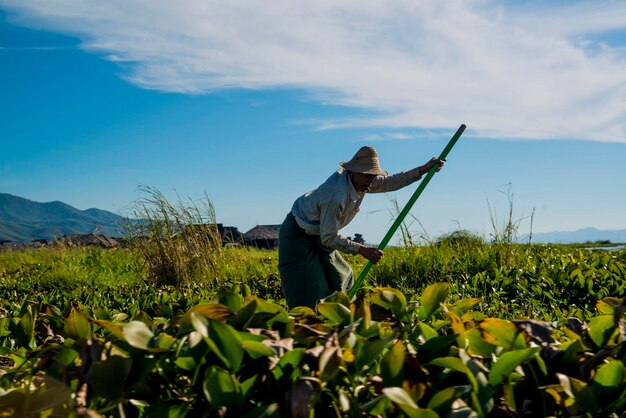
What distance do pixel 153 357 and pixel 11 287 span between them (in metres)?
8.30

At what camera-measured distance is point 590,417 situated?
159cm

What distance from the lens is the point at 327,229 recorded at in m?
5.20

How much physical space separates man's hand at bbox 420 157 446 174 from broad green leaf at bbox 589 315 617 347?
3.89 m

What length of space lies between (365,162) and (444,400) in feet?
12.6

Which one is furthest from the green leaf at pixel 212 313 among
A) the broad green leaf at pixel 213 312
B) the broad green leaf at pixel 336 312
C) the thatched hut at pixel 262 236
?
the thatched hut at pixel 262 236

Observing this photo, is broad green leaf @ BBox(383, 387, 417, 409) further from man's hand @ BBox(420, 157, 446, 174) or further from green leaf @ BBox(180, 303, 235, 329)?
man's hand @ BBox(420, 157, 446, 174)

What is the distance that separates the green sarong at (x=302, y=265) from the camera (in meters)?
5.59

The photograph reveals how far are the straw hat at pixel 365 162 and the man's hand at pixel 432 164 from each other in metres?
0.68

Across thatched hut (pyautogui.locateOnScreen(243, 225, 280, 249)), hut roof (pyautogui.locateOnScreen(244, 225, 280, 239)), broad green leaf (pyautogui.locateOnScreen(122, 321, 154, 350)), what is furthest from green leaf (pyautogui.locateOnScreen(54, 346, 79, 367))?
hut roof (pyautogui.locateOnScreen(244, 225, 280, 239))

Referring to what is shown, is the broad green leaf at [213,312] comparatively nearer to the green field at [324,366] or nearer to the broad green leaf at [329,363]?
the green field at [324,366]

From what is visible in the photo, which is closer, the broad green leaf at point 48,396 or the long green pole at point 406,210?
the broad green leaf at point 48,396

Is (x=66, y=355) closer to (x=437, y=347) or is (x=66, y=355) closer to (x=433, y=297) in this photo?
(x=437, y=347)

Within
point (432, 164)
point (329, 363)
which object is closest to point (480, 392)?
point (329, 363)

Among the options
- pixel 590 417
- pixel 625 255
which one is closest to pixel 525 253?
pixel 625 255
